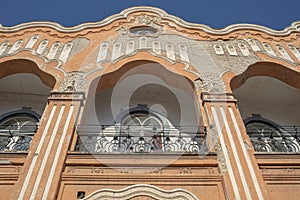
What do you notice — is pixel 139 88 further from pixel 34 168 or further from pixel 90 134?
pixel 34 168

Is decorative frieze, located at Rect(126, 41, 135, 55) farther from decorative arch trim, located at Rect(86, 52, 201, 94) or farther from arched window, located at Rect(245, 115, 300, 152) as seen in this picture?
arched window, located at Rect(245, 115, 300, 152)

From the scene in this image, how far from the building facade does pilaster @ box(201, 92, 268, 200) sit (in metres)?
0.02

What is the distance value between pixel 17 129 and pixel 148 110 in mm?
3635

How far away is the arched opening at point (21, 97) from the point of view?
867 cm

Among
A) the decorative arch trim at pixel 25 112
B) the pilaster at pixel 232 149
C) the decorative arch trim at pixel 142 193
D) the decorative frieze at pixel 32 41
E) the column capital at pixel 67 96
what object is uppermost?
the decorative frieze at pixel 32 41

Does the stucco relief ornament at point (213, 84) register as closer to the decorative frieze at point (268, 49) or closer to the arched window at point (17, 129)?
the decorative frieze at point (268, 49)

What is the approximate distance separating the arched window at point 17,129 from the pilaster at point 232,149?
4519mm

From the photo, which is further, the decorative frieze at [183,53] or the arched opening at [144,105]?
the decorative frieze at [183,53]

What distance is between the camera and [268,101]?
10008 mm

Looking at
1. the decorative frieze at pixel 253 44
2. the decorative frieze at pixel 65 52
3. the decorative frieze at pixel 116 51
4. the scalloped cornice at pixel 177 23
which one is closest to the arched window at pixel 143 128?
the decorative frieze at pixel 116 51

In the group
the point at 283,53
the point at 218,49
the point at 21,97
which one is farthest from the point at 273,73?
the point at 21,97

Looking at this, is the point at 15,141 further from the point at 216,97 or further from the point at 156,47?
the point at 216,97

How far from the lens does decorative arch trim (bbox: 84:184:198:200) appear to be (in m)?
5.52

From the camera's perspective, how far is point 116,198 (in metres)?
5.51
